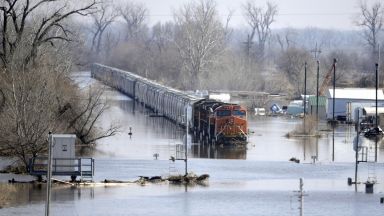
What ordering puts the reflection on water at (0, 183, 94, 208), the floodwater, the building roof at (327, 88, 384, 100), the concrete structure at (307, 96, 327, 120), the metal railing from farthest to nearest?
the concrete structure at (307, 96, 327, 120) < the building roof at (327, 88, 384, 100) < the metal railing < the reflection on water at (0, 183, 94, 208) < the floodwater

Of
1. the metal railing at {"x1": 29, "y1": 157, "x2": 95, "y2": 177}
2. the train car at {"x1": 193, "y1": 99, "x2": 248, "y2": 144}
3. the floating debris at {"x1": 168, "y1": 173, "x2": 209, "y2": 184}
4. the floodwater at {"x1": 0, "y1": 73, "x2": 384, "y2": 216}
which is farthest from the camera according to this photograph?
the train car at {"x1": 193, "y1": 99, "x2": 248, "y2": 144}

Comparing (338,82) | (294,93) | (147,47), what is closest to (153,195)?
(294,93)

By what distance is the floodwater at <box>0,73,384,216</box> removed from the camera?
3766 cm

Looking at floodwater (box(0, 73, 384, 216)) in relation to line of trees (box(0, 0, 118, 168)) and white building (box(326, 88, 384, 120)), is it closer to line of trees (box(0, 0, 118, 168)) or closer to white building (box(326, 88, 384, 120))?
line of trees (box(0, 0, 118, 168))

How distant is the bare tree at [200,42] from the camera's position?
4500 inches

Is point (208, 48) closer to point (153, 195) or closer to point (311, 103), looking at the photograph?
A: point (311, 103)

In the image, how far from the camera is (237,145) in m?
60.1

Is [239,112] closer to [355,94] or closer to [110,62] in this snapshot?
[355,94]

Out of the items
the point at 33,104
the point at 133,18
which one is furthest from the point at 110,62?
the point at 33,104

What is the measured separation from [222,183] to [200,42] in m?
71.3

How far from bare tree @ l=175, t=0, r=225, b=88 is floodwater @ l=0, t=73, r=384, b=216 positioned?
4807 centimetres

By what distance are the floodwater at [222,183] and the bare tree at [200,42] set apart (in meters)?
48.1

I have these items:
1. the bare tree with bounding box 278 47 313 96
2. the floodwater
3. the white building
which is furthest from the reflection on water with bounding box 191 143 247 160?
the bare tree with bounding box 278 47 313 96

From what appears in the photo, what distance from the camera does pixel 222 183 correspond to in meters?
43.8
